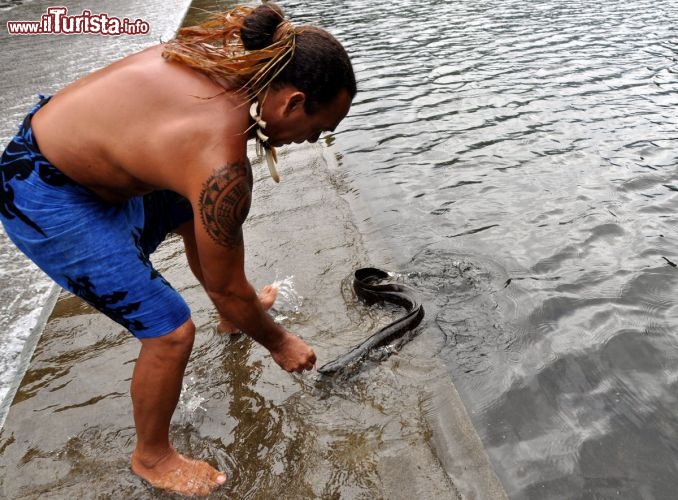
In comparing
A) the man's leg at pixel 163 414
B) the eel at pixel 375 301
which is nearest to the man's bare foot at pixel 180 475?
the man's leg at pixel 163 414

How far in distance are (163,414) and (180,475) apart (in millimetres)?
332

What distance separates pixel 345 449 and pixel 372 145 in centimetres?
499

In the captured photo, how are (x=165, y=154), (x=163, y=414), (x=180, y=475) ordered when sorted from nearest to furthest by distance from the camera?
(x=165, y=154)
(x=163, y=414)
(x=180, y=475)

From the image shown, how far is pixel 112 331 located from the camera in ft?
12.3

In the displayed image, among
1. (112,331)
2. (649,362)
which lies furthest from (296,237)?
(649,362)

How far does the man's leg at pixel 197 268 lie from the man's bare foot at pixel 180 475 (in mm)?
1040

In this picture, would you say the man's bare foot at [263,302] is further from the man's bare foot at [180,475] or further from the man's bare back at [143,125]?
the man's bare back at [143,125]

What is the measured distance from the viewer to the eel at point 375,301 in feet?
11.0

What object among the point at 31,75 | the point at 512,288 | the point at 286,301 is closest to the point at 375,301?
the point at 286,301

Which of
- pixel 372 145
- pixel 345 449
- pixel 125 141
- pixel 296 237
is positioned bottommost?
pixel 372 145

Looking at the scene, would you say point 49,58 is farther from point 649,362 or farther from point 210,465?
point 649,362

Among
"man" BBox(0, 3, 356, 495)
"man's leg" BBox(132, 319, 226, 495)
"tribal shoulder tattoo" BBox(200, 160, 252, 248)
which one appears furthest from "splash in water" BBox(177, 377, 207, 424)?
"tribal shoulder tattoo" BBox(200, 160, 252, 248)

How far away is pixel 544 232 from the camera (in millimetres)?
5027

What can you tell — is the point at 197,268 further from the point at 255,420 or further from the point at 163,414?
the point at 163,414
